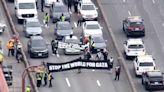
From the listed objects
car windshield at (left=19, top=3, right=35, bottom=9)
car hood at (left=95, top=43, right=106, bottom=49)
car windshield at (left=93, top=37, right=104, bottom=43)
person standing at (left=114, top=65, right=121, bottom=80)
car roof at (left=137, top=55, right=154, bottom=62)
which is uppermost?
car windshield at (left=19, top=3, right=35, bottom=9)

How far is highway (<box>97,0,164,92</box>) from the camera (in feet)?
334

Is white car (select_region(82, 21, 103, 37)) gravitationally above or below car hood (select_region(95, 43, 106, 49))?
above

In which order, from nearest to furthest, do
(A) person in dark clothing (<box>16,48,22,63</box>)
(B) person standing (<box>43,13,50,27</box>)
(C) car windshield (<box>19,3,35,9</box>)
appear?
(A) person in dark clothing (<box>16,48,22,63</box>), (B) person standing (<box>43,13,50,27</box>), (C) car windshield (<box>19,3,35,9</box>)

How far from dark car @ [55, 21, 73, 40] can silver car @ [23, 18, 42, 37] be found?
1.77 meters

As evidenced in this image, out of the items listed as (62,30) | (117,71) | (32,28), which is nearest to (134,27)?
(62,30)

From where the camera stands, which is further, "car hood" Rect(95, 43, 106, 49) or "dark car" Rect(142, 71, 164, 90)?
"car hood" Rect(95, 43, 106, 49)

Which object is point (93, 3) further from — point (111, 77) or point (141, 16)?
point (111, 77)

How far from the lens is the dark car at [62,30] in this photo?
10244 centimetres

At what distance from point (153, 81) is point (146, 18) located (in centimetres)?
1924

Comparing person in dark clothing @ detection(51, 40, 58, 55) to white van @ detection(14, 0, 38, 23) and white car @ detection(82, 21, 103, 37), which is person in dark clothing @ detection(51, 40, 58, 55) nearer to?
white car @ detection(82, 21, 103, 37)

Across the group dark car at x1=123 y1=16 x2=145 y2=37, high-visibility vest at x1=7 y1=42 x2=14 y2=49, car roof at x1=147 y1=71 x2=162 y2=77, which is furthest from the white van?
car roof at x1=147 y1=71 x2=162 y2=77

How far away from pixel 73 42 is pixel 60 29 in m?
3.55

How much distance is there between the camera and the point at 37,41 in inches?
3868

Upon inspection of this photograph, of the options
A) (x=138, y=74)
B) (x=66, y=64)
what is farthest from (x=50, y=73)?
(x=138, y=74)
